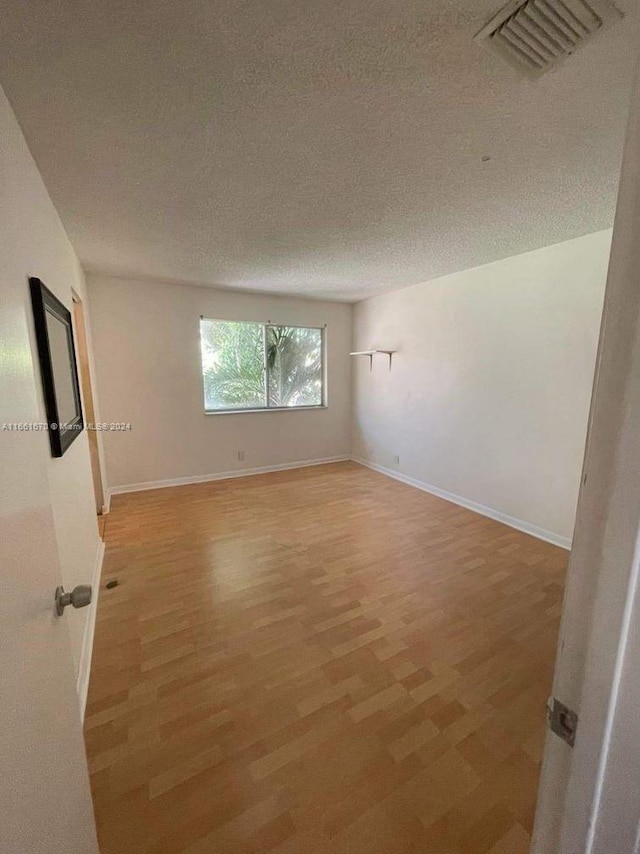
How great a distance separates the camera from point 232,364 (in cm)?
448

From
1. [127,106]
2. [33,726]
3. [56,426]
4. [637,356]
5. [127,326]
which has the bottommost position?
[33,726]

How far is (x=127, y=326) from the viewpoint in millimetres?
3805

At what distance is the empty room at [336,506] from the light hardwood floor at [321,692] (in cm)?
1

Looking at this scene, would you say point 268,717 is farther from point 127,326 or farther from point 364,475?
point 127,326

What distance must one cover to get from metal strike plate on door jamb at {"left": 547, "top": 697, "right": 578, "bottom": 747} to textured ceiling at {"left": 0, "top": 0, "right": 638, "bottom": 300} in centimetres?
158

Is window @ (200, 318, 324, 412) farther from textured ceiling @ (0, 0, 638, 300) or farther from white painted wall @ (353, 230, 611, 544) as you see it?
textured ceiling @ (0, 0, 638, 300)

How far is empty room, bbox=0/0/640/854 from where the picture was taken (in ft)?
1.75

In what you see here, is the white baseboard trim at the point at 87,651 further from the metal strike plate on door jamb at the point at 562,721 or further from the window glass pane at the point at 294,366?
the window glass pane at the point at 294,366

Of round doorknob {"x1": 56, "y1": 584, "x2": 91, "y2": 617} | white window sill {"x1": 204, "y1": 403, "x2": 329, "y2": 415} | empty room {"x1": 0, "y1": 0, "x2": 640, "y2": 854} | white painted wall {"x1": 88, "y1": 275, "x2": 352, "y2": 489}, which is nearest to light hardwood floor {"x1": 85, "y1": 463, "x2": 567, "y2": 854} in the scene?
empty room {"x1": 0, "y1": 0, "x2": 640, "y2": 854}

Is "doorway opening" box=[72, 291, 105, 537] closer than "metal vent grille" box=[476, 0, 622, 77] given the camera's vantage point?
No

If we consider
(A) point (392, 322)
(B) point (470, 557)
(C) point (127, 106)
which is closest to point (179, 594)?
(B) point (470, 557)

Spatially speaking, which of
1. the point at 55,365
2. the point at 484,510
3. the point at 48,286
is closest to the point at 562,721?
the point at 55,365

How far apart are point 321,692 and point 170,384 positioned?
3.53 meters

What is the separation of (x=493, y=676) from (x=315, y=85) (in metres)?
2.53
